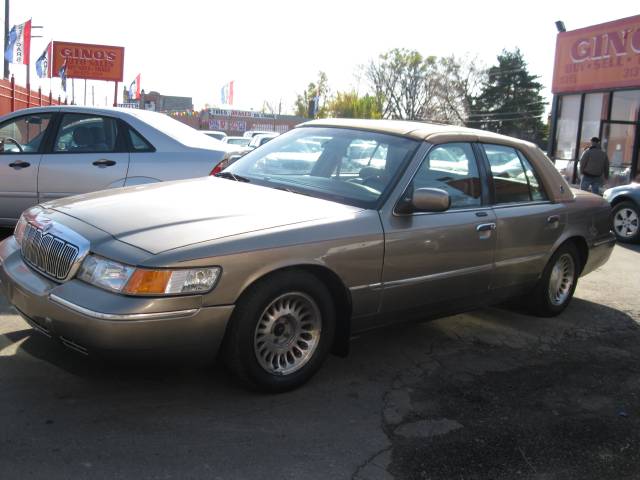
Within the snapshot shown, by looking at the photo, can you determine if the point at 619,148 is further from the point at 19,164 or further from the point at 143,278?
the point at 143,278

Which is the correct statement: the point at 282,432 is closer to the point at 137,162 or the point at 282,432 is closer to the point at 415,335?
the point at 415,335

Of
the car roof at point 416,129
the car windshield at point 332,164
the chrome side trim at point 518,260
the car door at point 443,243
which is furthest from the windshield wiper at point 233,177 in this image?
the chrome side trim at point 518,260

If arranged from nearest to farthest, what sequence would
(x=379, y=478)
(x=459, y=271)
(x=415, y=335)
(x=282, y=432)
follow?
(x=379, y=478)
(x=282, y=432)
(x=459, y=271)
(x=415, y=335)

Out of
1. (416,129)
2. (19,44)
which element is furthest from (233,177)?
(19,44)

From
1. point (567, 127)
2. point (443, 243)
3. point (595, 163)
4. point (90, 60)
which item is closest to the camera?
point (443, 243)

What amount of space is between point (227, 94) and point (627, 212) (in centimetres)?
5895

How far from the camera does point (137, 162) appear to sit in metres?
7.01

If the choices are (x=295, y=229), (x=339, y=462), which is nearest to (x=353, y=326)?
(x=295, y=229)

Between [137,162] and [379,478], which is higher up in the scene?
[137,162]

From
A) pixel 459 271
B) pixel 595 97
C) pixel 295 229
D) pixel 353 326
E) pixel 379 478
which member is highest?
pixel 595 97

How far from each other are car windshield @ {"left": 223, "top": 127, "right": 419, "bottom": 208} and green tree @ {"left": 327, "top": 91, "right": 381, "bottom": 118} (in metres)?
67.2

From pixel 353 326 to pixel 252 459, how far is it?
1.20 metres

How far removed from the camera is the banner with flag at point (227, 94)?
6562 cm

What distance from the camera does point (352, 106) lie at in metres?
78.6
